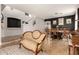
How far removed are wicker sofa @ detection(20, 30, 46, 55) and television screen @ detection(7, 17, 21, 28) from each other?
0.28 meters

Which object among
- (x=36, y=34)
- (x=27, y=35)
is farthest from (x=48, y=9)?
(x=27, y=35)

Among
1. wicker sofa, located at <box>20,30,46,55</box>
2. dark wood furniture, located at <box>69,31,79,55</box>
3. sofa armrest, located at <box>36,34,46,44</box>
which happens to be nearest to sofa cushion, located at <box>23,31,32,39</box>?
wicker sofa, located at <box>20,30,46,55</box>

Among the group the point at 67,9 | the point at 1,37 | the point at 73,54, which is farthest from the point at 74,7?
the point at 1,37

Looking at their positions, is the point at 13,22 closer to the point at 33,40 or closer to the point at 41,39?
the point at 33,40

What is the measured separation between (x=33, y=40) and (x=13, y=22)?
626mm

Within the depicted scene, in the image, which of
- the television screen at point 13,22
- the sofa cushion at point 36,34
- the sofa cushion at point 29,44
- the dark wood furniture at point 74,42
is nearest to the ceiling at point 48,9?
the television screen at point 13,22

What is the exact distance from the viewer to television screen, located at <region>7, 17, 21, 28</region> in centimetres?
242

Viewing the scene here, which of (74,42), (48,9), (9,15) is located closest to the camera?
(9,15)

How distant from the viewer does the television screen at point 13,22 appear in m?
2.42

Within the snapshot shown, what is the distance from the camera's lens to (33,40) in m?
2.59

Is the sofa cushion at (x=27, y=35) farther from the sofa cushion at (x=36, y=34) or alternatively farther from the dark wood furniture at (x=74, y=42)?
the dark wood furniture at (x=74, y=42)

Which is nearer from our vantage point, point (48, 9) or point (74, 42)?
point (48, 9)

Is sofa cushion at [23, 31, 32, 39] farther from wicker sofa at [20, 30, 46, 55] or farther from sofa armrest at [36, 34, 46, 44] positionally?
sofa armrest at [36, 34, 46, 44]

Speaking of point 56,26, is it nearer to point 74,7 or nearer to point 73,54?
point 74,7
